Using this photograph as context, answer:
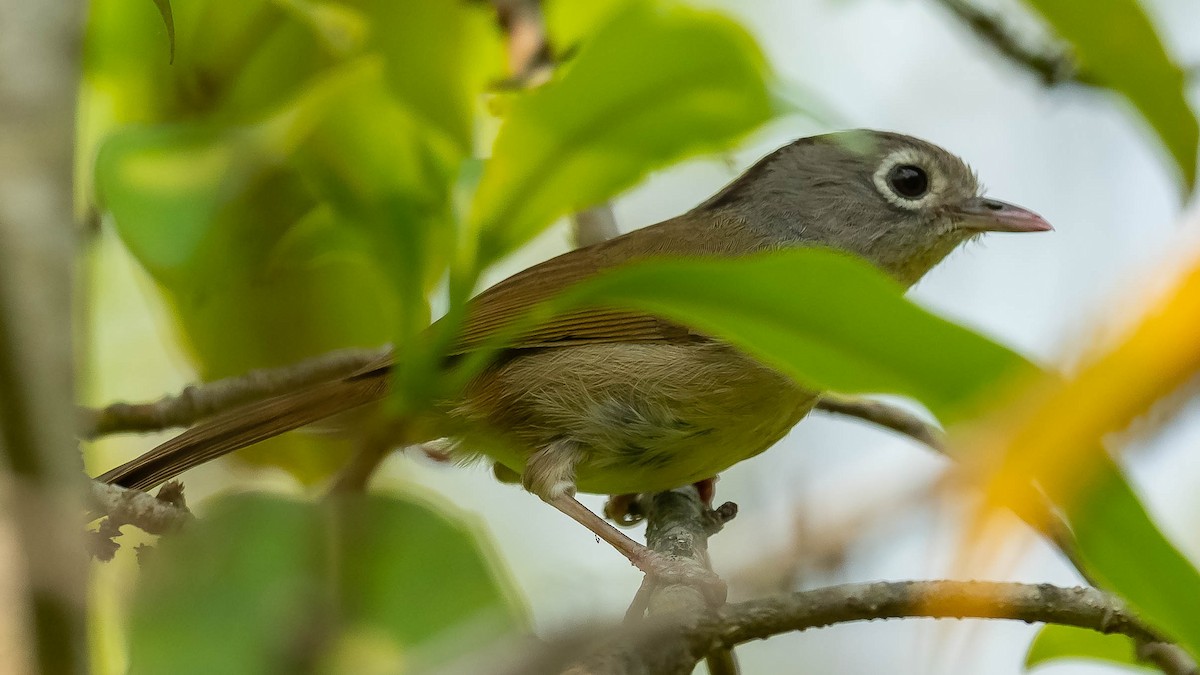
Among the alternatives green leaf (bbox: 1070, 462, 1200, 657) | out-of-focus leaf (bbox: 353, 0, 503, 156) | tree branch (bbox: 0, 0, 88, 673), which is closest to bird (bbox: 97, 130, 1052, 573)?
out-of-focus leaf (bbox: 353, 0, 503, 156)

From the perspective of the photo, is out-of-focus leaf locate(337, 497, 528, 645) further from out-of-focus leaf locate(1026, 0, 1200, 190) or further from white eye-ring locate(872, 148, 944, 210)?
white eye-ring locate(872, 148, 944, 210)

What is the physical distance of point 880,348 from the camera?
1.30 metres

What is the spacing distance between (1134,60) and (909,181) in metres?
2.27

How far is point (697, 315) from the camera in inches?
56.9

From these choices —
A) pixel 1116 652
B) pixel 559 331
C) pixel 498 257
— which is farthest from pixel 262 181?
Result: pixel 1116 652

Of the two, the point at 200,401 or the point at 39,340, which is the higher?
the point at 200,401

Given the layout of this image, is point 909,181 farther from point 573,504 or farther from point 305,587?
point 305,587

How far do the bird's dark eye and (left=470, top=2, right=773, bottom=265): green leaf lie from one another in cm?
160

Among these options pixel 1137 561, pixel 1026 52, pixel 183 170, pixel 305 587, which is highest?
pixel 1026 52

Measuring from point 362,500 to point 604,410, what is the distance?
1.86 metres

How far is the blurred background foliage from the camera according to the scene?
4.23 ft

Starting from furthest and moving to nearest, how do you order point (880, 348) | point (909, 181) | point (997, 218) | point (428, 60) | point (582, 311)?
point (909, 181) < point (997, 218) < point (582, 311) < point (428, 60) < point (880, 348)

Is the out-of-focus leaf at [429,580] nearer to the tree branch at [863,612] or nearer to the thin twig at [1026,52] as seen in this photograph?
the tree branch at [863,612]

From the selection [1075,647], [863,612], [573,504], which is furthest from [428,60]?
[1075,647]
